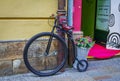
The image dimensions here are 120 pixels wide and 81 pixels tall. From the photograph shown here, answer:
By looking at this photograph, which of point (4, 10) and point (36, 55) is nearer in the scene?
point (4, 10)

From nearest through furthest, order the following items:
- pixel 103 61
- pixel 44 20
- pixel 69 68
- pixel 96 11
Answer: pixel 44 20 → pixel 69 68 → pixel 103 61 → pixel 96 11

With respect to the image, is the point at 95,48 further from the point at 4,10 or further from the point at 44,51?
the point at 4,10

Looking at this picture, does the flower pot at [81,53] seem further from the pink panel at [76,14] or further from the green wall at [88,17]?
the green wall at [88,17]

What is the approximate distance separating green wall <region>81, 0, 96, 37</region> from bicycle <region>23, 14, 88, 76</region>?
279 cm

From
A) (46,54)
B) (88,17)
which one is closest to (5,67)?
(46,54)

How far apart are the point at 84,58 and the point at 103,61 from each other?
900mm

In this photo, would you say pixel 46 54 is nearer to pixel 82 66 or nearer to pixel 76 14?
pixel 82 66

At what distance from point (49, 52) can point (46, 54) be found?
0.14 m

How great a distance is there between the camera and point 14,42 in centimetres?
452

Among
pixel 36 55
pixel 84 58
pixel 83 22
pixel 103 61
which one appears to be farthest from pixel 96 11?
pixel 36 55

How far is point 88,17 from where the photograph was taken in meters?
7.78

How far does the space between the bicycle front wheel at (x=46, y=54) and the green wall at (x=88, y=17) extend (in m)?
2.87

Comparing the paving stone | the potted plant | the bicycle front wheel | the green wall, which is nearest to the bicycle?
the bicycle front wheel

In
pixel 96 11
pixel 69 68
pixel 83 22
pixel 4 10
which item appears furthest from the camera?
pixel 83 22
